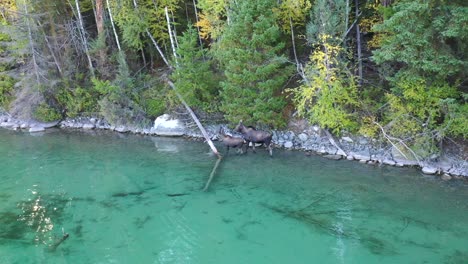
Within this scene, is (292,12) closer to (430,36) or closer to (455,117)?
(430,36)

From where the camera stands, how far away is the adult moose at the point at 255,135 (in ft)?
60.6

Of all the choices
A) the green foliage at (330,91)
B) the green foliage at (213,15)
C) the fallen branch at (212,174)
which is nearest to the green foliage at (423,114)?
the green foliage at (330,91)

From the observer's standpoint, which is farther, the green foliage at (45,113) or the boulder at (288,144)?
the green foliage at (45,113)

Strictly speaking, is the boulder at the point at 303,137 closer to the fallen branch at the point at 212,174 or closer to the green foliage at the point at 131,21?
the fallen branch at the point at 212,174

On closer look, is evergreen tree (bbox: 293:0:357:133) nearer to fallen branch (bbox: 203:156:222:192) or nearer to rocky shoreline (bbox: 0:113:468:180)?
rocky shoreline (bbox: 0:113:468:180)

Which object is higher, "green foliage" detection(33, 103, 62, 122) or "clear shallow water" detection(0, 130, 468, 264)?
"green foliage" detection(33, 103, 62, 122)

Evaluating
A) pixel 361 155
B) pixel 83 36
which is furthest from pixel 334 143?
pixel 83 36

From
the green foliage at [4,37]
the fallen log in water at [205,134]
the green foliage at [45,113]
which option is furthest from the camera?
the green foliage at [4,37]

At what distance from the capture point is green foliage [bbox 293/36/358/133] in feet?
56.9

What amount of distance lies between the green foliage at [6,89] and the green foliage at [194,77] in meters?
12.8

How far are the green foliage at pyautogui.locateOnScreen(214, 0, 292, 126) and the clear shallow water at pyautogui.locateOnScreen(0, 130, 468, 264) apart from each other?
2.35 metres

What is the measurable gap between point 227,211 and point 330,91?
7771 mm

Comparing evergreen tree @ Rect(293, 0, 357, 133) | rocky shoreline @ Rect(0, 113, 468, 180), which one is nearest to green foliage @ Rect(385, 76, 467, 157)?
rocky shoreline @ Rect(0, 113, 468, 180)

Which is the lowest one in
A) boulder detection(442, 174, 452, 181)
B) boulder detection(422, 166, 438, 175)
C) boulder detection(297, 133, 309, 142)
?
boulder detection(442, 174, 452, 181)
